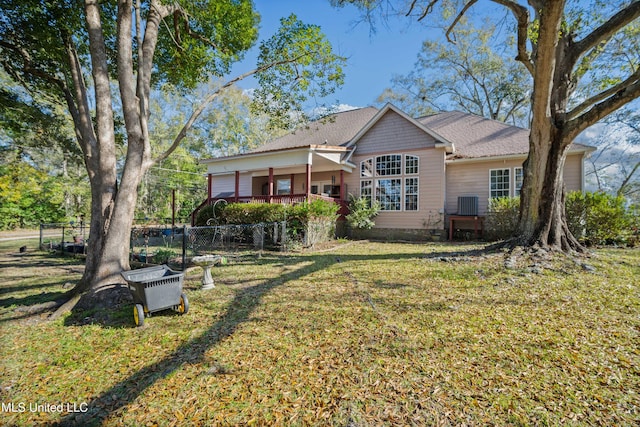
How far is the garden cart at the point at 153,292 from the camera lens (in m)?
3.84

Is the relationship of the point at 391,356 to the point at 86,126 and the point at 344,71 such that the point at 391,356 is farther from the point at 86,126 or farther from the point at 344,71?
the point at 344,71

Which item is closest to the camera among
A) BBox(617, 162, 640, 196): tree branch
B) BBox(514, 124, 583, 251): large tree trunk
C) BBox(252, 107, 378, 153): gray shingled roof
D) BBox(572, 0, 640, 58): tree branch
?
BBox(572, 0, 640, 58): tree branch

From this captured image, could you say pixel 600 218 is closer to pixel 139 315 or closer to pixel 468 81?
pixel 139 315

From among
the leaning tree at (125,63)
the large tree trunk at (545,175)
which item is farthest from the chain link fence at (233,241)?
the large tree trunk at (545,175)

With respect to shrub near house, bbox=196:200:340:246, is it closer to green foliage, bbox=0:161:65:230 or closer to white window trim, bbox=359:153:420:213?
white window trim, bbox=359:153:420:213

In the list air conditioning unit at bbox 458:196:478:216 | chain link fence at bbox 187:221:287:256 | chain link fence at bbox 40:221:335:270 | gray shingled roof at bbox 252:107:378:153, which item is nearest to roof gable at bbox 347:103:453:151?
gray shingled roof at bbox 252:107:378:153

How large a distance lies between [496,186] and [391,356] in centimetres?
1198

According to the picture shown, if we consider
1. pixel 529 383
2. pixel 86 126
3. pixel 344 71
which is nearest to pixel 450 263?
pixel 529 383

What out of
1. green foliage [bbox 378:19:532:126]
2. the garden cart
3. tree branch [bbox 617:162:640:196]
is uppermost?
green foliage [bbox 378:19:532:126]

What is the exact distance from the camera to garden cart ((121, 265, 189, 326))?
384 cm

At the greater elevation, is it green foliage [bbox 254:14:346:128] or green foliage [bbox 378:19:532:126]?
green foliage [bbox 378:19:532:126]

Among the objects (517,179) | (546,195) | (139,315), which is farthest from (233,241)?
(517,179)

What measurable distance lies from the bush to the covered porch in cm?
638

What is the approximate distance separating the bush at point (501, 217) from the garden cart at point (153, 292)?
11.4 metres
